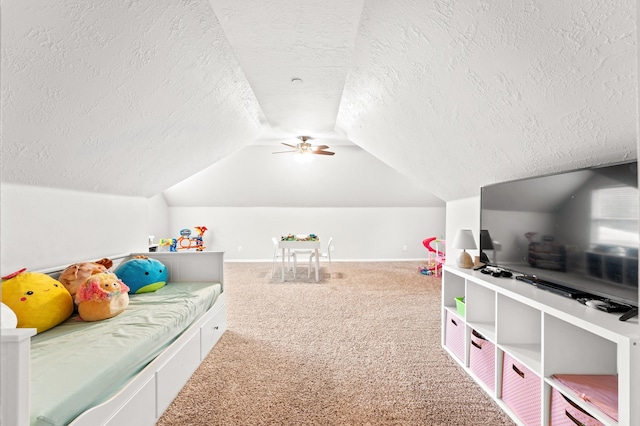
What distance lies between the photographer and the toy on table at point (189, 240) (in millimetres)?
6689

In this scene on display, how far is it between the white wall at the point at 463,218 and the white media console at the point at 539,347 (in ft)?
4.07

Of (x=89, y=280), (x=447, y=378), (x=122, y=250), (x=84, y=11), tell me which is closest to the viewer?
(x=84, y=11)

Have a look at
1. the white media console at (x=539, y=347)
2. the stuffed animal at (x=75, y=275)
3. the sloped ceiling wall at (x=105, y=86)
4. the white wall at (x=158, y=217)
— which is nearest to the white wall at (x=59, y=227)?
the sloped ceiling wall at (x=105, y=86)

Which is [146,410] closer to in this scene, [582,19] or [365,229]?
[582,19]

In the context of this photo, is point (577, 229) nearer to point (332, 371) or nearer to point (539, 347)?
point (539, 347)

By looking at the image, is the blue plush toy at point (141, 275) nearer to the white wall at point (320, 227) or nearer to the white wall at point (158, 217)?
the white wall at point (158, 217)

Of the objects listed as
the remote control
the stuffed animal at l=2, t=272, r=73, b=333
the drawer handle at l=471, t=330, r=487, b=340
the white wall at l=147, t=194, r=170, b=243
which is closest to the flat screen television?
the remote control

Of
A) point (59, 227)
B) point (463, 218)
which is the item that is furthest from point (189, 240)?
point (463, 218)

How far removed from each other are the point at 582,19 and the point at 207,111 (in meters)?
2.54

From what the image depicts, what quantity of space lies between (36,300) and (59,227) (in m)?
0.76

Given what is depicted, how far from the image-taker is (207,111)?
8.96ft

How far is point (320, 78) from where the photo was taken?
268 centimetres

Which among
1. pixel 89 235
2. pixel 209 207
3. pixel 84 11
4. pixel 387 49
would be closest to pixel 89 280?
pixel 89 235

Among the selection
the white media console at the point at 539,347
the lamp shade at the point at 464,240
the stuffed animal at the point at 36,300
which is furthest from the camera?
the lamp shade at the point at 464,240
